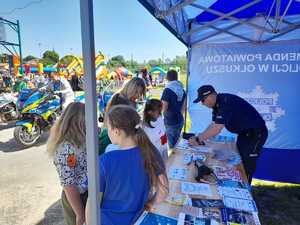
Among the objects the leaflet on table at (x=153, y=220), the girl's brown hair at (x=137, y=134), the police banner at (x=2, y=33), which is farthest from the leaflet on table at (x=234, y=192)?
the police banner at (x=2, y=33)

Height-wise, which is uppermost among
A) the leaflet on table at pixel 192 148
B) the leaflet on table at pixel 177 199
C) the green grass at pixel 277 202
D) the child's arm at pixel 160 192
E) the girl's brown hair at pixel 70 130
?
the girl's brown hair at pixel 70 130

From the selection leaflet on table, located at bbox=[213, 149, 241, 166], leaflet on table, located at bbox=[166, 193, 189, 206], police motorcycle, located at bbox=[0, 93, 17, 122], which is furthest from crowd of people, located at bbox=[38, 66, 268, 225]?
police motorcycle, located at bbox=[0, 93, 17, 122]

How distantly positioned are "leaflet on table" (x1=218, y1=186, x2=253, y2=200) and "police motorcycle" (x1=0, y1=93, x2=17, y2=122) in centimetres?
654

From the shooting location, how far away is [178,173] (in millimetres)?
1884

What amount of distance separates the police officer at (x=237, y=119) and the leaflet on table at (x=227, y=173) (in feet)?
1.50

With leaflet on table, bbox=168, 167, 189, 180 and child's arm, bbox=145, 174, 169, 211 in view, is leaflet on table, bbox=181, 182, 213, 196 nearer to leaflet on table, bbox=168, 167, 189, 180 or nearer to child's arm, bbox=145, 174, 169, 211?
leaflet on table, bbox=168, 167, 189, 180

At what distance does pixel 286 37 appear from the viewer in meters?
3.22

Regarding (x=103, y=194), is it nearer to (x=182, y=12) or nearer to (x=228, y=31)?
(x=182, y=12)

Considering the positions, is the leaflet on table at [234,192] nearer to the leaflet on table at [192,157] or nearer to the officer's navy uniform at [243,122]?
the leaflet on table at [192,157]

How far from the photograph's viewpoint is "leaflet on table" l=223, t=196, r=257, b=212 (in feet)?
4.48

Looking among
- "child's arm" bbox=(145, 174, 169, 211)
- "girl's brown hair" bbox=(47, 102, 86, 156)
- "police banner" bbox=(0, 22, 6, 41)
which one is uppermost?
"police banner" bbox=(0, 22, 6, 41)

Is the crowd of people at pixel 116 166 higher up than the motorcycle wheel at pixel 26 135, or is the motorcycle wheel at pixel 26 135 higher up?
the crowd of people at pixel 116 166

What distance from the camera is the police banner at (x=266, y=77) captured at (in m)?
3.26

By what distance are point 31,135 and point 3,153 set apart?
574 mm
